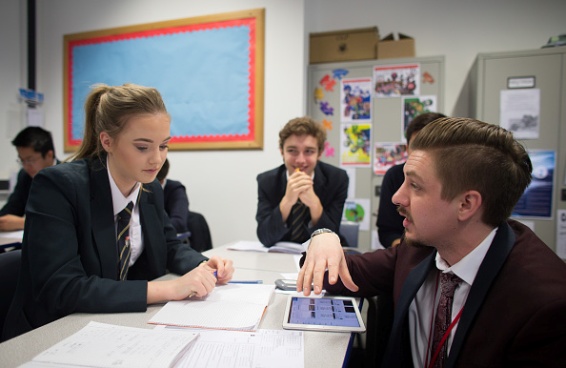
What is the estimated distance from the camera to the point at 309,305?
0.99 m

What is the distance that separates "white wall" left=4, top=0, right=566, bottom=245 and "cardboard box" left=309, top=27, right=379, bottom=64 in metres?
0.16

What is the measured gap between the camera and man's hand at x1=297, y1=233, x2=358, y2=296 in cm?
92

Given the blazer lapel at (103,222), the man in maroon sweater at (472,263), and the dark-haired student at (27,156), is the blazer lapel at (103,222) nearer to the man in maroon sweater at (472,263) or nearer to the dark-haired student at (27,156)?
the man in maroon sweater at (472,263)

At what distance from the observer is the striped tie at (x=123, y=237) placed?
119 cm

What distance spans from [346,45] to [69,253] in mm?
2776

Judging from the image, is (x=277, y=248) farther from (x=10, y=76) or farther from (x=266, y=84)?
(x=10, y=76)

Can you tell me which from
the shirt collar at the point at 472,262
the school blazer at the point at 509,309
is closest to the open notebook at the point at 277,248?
the school blazer at the point at 509,309

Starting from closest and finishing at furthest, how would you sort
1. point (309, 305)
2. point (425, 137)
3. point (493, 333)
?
1. point (493, 333)
2. point (425, 137)
3. point (309, 305)

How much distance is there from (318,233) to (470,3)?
119 inches

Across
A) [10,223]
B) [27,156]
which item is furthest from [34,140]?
[10,223]

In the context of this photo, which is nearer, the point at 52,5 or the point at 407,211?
Answer: the point at 407,211

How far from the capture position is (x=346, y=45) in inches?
120

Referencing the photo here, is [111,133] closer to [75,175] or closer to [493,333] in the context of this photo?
[75,175]

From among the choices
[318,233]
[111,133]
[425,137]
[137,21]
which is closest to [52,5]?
→ [137,21]
